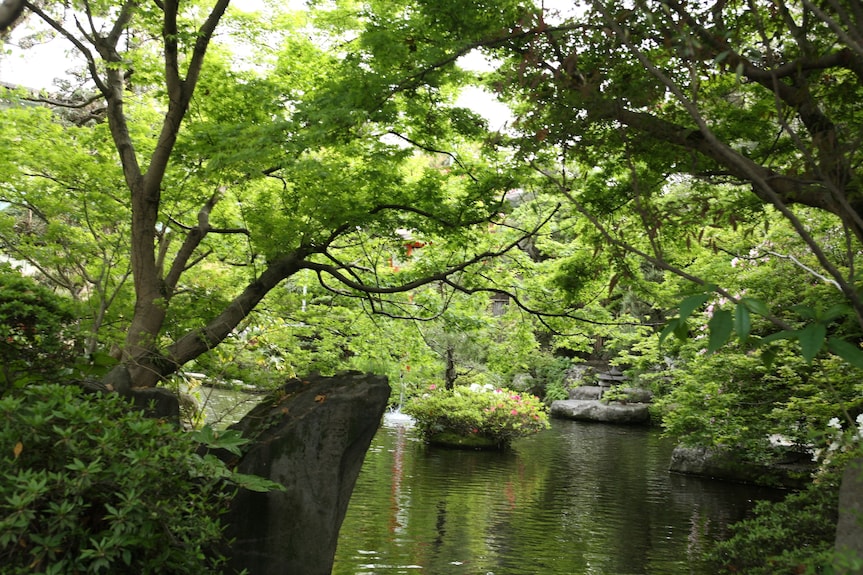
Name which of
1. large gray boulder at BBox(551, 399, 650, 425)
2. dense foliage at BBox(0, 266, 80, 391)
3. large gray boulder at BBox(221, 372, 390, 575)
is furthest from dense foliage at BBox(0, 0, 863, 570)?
large gray boulder at BBox(551, 399, 650, 425)

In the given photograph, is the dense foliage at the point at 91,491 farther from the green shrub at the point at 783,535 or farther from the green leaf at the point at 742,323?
the green shrub at the point at 783,535

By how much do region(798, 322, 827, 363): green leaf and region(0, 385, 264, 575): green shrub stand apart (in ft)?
9.19

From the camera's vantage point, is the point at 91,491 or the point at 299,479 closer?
the point at 91,491

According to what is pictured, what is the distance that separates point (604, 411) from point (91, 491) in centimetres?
2155

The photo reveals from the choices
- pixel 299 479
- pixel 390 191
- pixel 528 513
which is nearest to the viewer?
pixel 299 479

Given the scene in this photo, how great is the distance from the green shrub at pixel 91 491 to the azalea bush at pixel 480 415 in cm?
1227

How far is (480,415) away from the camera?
15.5 m

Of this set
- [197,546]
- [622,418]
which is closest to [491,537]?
[197,546]

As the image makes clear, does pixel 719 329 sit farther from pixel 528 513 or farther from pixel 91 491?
pixel 528 513

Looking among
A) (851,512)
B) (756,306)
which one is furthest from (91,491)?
(851,512)

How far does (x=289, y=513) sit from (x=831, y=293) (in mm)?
6600

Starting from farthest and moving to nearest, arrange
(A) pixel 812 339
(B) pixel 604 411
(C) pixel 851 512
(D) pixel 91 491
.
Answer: (B) pixel 604 411
(D) pixel 91 491
(C) pixel 851 512
(A) pixel 812 339

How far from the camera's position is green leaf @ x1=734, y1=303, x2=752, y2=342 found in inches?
67.4

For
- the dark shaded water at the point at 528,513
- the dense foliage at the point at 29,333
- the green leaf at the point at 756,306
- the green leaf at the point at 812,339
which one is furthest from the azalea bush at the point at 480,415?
the green leaf at the point at 812,339
